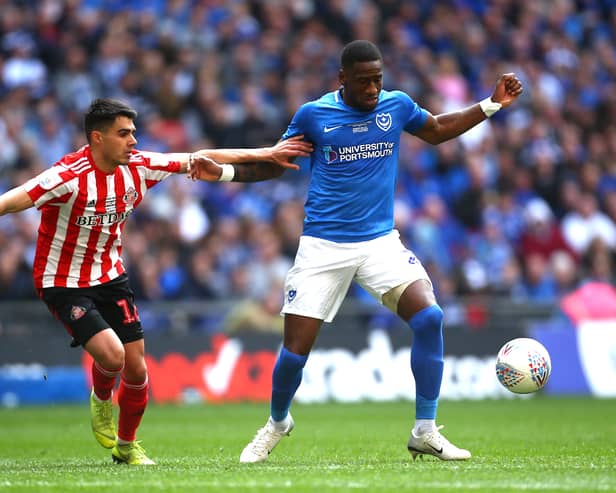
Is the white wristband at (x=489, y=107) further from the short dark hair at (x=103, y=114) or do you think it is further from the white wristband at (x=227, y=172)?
the short dark hair at (x=103, y=114)

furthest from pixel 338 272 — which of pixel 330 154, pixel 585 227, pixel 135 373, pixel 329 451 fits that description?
pixel 585 227

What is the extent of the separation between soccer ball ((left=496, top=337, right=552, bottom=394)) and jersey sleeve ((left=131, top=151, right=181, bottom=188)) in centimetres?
279

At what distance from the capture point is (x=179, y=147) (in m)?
18.0

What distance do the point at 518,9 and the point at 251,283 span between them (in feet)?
32.0

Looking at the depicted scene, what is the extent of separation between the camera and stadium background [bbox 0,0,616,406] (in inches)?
641

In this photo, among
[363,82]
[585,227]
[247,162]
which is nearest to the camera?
[363,82]

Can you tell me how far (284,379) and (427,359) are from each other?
0.99 m

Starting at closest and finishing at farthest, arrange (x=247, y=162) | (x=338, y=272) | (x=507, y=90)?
(x=338, y=272) < (x=247, y=162) < (x=507, y=90)

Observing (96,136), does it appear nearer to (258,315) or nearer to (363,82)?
(363,82)

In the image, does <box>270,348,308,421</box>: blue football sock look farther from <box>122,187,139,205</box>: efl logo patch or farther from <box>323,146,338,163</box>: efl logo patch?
<box>122,187,139,205</box>: efl logo patch

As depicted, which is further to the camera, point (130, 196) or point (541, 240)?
point (541, 240)

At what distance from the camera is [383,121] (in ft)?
26.0

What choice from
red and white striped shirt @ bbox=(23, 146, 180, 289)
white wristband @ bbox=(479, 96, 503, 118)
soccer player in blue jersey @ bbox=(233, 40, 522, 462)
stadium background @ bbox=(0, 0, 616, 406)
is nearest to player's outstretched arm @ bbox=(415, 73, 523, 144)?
white wristband @ bbox=(479, 96, 503, 118)

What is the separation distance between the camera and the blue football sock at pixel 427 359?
7.73 meters
